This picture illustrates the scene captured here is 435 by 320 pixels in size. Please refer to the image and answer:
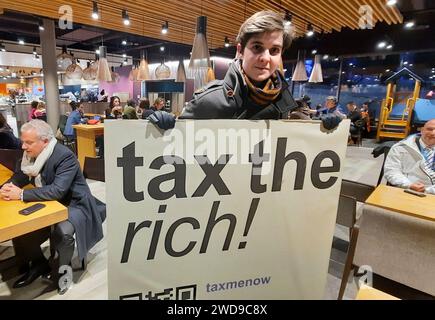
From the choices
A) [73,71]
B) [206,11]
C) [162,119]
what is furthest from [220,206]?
[73,71]

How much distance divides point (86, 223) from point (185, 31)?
638 cm

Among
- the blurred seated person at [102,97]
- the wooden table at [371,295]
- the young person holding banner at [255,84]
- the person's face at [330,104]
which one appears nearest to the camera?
the wooden table at [371,295]

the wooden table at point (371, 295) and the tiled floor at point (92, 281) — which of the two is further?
the tiled floor at point (92, 281)

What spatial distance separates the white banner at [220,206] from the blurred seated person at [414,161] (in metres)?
1.82

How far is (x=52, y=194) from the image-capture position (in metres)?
1.97

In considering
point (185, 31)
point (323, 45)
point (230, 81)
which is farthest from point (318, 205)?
point (323, 45)

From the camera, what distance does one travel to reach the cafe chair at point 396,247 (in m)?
1.71

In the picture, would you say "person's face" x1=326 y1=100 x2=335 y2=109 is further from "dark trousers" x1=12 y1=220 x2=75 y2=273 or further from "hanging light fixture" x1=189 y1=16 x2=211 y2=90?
"dark trousers" x1=12 y1=220 x2=75 y2=273

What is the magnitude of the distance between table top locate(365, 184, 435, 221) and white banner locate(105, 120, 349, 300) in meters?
0.92

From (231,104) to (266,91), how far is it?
15 centimetres

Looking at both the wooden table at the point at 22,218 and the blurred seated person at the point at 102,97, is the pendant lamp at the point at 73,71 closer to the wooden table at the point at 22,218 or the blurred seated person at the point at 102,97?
the wooden table at the point at 22,218

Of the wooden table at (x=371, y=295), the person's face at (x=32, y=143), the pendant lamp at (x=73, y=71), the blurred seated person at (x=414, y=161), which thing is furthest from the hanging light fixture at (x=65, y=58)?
the wooden table at (x=371, y=295)

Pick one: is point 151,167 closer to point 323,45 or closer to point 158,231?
point 158,231

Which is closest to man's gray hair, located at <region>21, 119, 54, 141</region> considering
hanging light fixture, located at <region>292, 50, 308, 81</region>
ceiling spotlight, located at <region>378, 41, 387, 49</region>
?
hanging light fixture, located at <region>292, 50, 308, 81</region>
